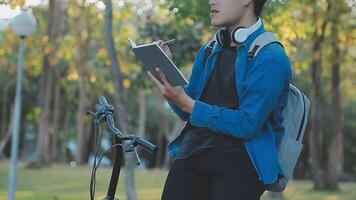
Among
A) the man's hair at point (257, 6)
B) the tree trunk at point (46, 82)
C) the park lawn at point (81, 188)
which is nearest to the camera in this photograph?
the man's hair at point (257, 6)

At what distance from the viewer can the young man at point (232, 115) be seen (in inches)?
125

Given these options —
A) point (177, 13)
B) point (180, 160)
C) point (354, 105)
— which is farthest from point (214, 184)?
point (354, 105)

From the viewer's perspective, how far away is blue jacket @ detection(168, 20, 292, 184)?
3.17 metres

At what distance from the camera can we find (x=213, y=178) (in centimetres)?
330

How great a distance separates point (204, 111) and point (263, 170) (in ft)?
1.10

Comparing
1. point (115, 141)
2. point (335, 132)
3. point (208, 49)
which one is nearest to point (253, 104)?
point (208, 49)

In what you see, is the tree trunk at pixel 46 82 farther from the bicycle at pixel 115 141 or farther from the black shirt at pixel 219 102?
the black shirt at pixel 219 102

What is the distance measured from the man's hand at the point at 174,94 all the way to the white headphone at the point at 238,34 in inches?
13.4

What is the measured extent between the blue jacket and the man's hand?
3 cm

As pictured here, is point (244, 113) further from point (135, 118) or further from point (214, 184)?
point (135, 118)

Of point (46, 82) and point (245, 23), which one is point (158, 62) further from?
point (46, 82)

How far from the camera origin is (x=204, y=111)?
3205 mm

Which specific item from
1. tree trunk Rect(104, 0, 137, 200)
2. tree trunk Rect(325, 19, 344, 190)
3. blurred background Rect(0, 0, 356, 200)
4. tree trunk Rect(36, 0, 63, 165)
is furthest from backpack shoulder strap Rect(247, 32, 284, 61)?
tree trunk Rect(36, 0, 63, 165)

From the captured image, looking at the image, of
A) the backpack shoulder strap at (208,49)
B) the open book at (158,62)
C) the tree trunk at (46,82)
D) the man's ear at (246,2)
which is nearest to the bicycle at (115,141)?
the open book at (158,62)
